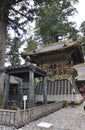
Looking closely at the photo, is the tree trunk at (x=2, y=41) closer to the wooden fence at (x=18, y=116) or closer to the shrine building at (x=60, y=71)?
the shrine building at (x=60, y=71)

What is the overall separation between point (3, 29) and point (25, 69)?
491 centimetres

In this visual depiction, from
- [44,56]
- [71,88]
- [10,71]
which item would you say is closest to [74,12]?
[44,56]

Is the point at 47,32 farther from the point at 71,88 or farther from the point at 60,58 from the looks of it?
the point at 71,88

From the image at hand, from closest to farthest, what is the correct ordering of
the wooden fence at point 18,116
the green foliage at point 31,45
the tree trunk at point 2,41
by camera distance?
the wooden fence at point 18,116 → the tree trunk at point 2,41 → the green foliage at point 31,45

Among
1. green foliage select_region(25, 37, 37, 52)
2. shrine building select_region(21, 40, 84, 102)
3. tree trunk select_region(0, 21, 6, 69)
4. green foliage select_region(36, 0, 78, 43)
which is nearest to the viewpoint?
tree trunk select_region(0, 21, 6, 69)

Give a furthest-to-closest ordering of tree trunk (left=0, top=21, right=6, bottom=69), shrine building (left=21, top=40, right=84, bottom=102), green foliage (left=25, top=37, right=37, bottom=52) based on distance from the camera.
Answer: green foliage (left=25, top=37, right=37, bottom=52), shrine building (left=21, top=40, right=84, bottom=102), tree trunk (left=0, top=21, right=6, bottom=69)

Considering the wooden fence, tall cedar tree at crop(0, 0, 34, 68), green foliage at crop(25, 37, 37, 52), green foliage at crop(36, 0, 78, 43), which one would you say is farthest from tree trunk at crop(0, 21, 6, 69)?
green foliage at crop(25, 37, 37, 52)

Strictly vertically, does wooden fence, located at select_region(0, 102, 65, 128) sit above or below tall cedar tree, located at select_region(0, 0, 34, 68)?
below

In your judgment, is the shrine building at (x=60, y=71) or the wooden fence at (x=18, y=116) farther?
the shrine building at (x=60, y=71)

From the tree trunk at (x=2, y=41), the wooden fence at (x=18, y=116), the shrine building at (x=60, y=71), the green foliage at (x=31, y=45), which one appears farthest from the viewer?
the green foliage at (x=31, y=45)

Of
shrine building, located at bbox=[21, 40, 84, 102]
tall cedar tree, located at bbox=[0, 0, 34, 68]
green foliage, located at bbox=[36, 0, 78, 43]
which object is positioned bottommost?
shrine building, located at bbox=[21, 40, 84, 102]

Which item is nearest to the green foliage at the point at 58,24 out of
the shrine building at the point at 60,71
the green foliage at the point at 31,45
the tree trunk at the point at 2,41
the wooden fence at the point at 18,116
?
the green foliage at the point at 31,45

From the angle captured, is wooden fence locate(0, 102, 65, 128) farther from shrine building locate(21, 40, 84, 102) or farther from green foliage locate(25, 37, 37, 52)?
green foliage locate(25, 37, 37, 52)

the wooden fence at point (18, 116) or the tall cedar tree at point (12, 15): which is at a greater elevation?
the tall cedar tree at point (12, 15)
